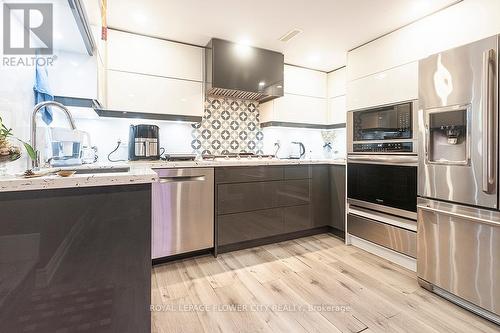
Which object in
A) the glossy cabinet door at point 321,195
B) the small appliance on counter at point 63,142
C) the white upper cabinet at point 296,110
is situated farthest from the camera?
the white upper cabinet at point 296,110

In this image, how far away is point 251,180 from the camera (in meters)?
2.45

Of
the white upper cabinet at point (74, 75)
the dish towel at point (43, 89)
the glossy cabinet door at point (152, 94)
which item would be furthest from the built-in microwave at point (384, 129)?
the dish towel at point (43, 89)

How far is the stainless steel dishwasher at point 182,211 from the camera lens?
6.84ft

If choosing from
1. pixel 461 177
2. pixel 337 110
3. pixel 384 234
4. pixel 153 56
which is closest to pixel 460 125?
pixel 461 177

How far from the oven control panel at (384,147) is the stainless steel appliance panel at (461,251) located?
469mm

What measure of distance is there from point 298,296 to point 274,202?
1.03 metres

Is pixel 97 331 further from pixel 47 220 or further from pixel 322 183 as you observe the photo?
pixel 322 183

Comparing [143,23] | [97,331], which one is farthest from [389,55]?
[97,331]

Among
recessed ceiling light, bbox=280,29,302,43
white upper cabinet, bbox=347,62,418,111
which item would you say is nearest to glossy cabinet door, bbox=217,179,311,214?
white upper cabinet, bbox=347,62,418,111

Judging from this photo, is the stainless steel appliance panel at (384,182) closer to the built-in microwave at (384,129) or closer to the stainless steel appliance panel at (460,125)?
the built-in microwave at (384,129)

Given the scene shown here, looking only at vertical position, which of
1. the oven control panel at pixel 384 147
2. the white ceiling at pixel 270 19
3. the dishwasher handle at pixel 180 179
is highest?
the white ceiling at pixel 270 19

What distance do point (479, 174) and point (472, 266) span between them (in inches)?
22.3

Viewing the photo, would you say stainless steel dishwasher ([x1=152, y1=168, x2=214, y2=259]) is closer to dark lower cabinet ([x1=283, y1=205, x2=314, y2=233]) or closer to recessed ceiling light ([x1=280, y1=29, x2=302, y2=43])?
dark lower cabinet ([x1=283, y1=205, x2=314, y2=233])

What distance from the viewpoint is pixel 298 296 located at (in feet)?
5.55
